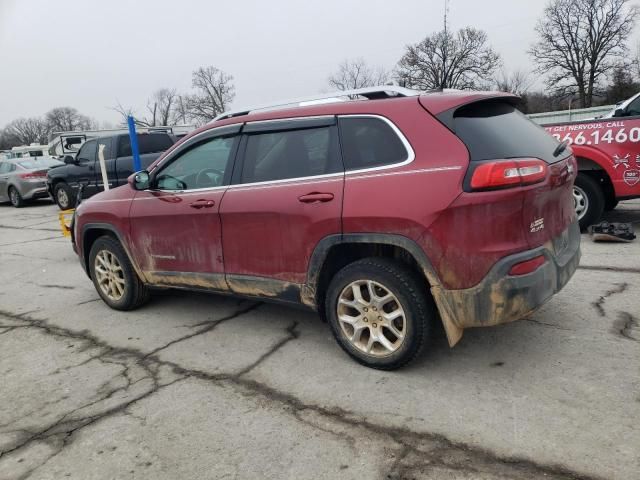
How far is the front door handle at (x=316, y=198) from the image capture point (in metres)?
3.24

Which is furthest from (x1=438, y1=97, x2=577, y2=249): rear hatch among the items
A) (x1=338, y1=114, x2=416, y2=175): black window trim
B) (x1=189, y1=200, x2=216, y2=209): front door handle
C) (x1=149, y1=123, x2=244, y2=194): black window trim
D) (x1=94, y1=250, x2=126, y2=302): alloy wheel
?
(x1=94, y1=250, x2=126, y2=302): alloy wheel

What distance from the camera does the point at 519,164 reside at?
9.25 ft

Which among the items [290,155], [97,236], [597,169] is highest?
[290,155]

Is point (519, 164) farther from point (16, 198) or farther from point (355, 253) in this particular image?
point (16, 198)

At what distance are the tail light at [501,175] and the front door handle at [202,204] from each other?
80.1 inches

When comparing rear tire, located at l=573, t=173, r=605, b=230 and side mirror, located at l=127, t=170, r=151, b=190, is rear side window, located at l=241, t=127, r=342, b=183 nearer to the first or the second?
side mirror, located at l=127, t=170, r=151, b=190

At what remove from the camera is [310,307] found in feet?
11.7

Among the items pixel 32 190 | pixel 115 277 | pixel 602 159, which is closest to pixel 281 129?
pixel 115 277

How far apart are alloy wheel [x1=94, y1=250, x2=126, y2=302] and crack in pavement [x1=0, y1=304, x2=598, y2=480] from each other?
2.52 feet

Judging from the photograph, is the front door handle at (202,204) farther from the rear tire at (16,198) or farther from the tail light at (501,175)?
the rear tire at (16,198)

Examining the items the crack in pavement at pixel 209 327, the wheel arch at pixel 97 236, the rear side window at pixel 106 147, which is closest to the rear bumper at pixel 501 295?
the crack in pavement at pixel 209 327

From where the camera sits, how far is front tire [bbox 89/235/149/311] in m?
4.79

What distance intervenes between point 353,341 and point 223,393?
3.01ft

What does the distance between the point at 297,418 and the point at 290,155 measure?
1.77 meters
